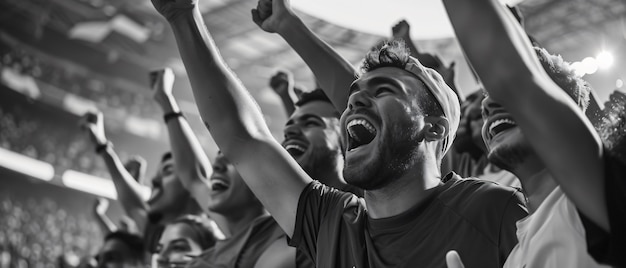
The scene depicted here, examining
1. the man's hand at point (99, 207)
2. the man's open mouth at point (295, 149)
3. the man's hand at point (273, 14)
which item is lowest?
the man's hand at point (99, 207)

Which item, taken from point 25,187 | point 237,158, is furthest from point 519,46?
point 25,187

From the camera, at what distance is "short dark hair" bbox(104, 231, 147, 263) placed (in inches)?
171

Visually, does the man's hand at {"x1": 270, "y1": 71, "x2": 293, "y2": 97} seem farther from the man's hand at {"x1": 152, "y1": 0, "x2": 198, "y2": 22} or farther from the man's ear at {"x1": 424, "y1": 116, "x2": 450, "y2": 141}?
the man's ear at {"x1": 424, "y1": 116, "x2": 450, "y2": 141}

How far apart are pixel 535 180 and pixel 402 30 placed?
149cm

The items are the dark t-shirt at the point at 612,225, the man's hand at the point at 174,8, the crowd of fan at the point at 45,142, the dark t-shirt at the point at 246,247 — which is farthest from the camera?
the crowd of fan at the point at 45,142

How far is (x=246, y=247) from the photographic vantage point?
2.77m

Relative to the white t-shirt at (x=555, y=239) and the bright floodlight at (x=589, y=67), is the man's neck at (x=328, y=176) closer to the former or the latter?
the bright floodlight at (x=589, y=67)

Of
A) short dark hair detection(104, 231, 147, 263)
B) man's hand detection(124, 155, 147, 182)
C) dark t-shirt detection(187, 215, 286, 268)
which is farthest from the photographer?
man's hand detection(124, 155, 147, 182)

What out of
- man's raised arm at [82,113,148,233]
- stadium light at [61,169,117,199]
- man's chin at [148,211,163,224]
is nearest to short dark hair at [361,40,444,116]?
man's chin at [148,211,163,224]

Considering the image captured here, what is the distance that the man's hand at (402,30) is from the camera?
113 inches

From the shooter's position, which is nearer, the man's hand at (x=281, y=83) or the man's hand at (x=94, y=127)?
the man's hand at (x=281, y=83)

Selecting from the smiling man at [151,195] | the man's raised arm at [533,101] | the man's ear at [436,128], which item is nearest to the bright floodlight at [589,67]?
the man's ear at [436,128]

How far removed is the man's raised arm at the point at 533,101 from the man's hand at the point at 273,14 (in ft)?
3.93

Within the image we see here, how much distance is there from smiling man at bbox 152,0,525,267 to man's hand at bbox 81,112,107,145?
2673 millimetres
